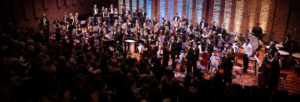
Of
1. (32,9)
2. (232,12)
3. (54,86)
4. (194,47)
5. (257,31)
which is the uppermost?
(32,9)

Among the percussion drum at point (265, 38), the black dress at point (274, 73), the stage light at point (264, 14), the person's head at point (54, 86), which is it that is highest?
the stage light at point (264, 14)

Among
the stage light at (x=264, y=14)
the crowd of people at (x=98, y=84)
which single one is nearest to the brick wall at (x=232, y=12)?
the stage light at (x=264, y=14)

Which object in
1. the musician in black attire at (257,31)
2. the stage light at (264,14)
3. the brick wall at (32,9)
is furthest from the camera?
the brick wall at (32,9)

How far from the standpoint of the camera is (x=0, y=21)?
41.8 ft

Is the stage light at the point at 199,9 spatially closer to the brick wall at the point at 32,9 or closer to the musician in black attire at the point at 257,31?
the musician in black attire at the point at 257,31

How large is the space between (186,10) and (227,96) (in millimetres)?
12012

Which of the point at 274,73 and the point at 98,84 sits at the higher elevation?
Result: the point at 98,84

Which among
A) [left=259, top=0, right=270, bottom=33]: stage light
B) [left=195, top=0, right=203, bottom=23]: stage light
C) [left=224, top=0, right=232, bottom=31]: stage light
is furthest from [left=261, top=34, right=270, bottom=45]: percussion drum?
[left=195, top=0, right=203, bottom=23]: stage light

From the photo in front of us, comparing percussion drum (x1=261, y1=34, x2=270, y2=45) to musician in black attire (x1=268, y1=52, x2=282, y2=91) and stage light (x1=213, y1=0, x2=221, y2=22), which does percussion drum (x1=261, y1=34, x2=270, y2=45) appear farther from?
musician in black attire (x1=268, y1=52, x2=282, y2=91)

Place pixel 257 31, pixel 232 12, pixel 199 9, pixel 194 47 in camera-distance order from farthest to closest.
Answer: pixel 199 9
pixel 232 12
pixel 257 31
pixel 194 47

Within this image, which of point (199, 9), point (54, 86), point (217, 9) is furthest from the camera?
point (199, 9)

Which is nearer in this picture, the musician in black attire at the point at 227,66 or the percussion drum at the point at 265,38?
the musician in black attire at the point at 227,66

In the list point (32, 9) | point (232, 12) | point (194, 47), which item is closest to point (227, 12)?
point (232, 12)

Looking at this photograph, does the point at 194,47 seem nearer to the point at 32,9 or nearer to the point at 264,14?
the point at 264,14
